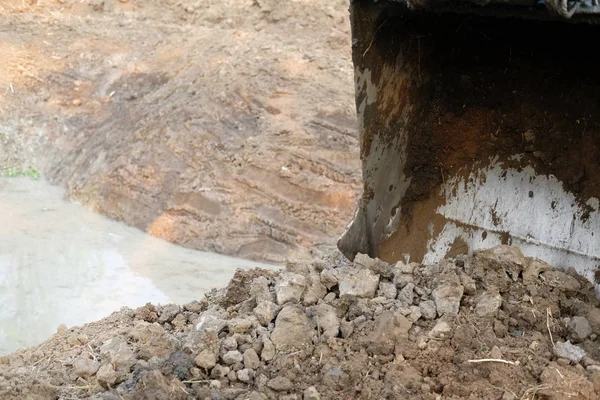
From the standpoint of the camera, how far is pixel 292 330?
8.27 ft

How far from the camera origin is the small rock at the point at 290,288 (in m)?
2.72

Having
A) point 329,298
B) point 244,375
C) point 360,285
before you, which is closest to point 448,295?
point 360,285

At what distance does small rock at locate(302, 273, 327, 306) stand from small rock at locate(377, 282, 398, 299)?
0.70ft

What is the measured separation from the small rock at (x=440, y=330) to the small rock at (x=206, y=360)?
75 cm

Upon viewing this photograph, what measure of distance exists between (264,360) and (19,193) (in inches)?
305

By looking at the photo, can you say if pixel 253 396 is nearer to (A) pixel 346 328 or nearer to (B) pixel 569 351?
(A) pixel 346 328

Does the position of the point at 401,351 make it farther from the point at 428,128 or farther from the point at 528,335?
the point at 428,128

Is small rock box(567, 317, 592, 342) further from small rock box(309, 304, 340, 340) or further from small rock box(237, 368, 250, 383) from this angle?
small rock box(237, 368, 250, 383)

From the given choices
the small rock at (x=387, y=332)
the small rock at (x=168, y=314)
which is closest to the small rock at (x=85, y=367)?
the small rock at (x=168, y=314)

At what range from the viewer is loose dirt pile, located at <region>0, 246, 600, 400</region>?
2.30m

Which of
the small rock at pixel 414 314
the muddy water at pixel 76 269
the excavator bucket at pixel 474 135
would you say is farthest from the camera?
the muddy water at pixel 76 269

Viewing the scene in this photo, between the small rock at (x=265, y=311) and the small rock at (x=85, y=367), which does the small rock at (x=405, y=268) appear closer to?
the small rock at (x=265, y=311)

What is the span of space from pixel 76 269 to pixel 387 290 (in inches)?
194

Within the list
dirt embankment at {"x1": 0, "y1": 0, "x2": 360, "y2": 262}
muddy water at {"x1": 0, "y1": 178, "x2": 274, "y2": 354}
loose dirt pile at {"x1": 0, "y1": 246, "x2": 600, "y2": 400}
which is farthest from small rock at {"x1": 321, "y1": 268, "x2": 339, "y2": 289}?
dirt embankment at {"x1": 0, "y1": 0, "x2": 360, "y2": 262}
